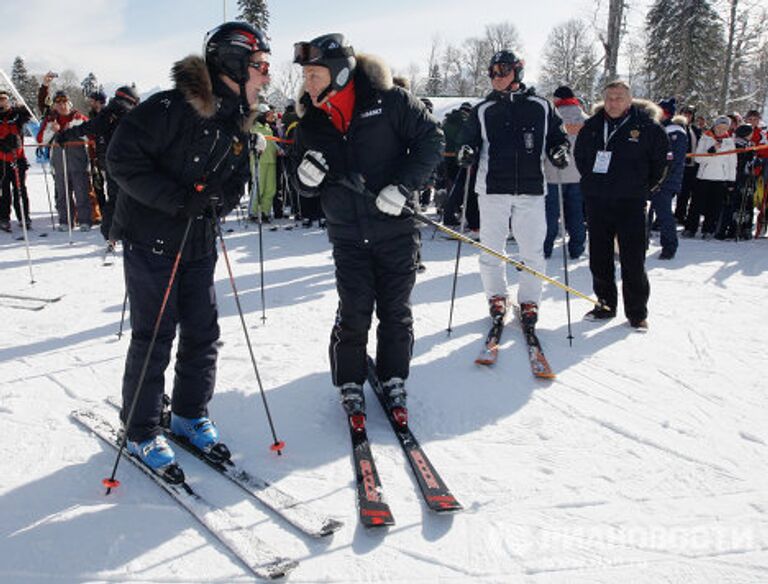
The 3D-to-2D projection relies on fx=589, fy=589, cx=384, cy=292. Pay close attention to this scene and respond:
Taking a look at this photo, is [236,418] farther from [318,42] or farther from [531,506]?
[318,42]

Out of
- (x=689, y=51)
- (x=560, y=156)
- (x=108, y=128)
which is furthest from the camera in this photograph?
(x=689, y=51)

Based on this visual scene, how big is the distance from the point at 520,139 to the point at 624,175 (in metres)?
1.01

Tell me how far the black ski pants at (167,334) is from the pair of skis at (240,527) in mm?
259

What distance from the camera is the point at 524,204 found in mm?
5020

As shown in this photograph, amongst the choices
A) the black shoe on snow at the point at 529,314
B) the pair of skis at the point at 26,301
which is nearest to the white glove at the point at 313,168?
the black shoe on snow at the point at 529,314

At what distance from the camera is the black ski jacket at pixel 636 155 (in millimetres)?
5070

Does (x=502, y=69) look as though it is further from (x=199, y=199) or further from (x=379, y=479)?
(x=379, y=479)

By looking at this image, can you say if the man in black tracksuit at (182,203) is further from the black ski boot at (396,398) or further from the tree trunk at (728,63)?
the tree trunk at (728,63)

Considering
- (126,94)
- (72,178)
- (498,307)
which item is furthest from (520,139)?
(72,178)

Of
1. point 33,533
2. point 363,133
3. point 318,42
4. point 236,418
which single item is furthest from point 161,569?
point 318,42

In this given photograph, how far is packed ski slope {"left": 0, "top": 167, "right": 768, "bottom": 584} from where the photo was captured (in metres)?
2.37

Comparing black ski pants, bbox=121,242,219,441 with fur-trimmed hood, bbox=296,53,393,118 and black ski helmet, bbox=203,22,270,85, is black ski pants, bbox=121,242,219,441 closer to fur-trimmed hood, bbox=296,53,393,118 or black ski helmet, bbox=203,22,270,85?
black ski helmet, bbox=203,22,270,85

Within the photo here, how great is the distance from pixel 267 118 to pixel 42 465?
31.5 feet

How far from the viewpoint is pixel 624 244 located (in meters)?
5.26
